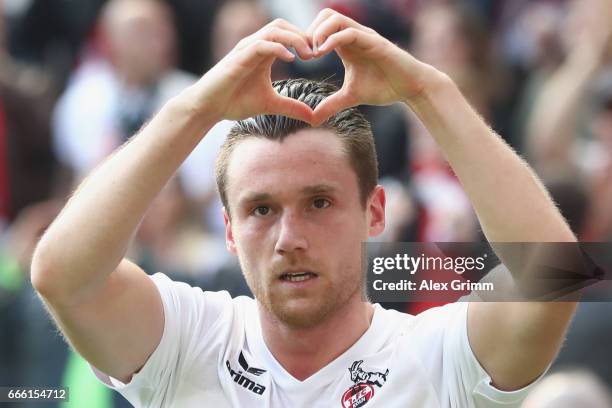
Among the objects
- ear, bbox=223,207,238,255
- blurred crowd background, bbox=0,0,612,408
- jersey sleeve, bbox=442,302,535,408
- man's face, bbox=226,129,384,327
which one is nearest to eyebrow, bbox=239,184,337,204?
man's face, bbox=226,129,384,327

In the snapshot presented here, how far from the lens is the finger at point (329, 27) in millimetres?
2977

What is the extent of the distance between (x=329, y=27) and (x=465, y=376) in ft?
3.27

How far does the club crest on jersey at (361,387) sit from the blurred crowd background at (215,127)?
1.59m

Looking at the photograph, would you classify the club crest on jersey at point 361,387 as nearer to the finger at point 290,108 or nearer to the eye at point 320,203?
the eye at point 320,203

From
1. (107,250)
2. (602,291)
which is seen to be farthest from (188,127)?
(602,291)

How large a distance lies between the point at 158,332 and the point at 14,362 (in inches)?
92.9

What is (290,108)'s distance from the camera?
10.3 ft

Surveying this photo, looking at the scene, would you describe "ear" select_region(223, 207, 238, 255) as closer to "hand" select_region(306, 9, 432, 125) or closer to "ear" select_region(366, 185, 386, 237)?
"ear" select_region(366, 185, 386, 237)

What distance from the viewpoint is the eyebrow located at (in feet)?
10.9

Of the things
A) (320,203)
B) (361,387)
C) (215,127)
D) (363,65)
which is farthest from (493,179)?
(215,127)

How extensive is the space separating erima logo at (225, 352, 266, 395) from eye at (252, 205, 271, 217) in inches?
17.6

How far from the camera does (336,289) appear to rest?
338 centimetres

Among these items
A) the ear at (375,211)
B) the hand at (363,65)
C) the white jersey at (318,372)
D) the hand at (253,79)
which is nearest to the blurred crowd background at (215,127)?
the ear at (375,211)

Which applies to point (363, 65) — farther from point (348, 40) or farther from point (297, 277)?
point (297, 277)
